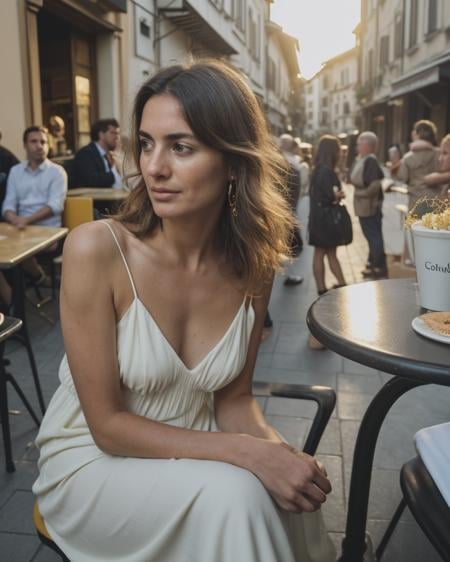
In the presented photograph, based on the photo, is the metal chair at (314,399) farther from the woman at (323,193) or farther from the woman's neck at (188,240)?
the woman at (323,193)

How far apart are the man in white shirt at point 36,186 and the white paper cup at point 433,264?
168 inches

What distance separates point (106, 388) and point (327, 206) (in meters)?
4.48

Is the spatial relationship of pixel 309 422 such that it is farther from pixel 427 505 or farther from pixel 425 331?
pixel 425 331

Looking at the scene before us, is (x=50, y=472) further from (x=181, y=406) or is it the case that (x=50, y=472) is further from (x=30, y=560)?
(x=30, y=560)

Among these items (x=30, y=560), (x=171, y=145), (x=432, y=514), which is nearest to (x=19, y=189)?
(x=30, y=560)

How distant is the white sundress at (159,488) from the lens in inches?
46.3

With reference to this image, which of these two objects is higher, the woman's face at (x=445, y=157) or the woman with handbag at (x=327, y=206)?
the woman's face at (x=445, y=157)

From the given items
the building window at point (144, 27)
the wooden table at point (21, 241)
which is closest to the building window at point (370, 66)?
the building window at point (144, 27)

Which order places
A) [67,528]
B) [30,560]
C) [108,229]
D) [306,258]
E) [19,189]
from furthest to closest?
[306,258] < [19,189] < [30,560] < [108,229] < [67,528]

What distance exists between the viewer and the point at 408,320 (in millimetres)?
1566

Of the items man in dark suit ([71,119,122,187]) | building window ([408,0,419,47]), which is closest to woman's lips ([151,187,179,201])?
man in dark suit ([71,119,122,187])

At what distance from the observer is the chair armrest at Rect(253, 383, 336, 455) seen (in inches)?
65.8

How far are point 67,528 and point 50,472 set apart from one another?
0.47ft

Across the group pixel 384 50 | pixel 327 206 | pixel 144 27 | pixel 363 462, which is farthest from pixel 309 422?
pixel 384 50
